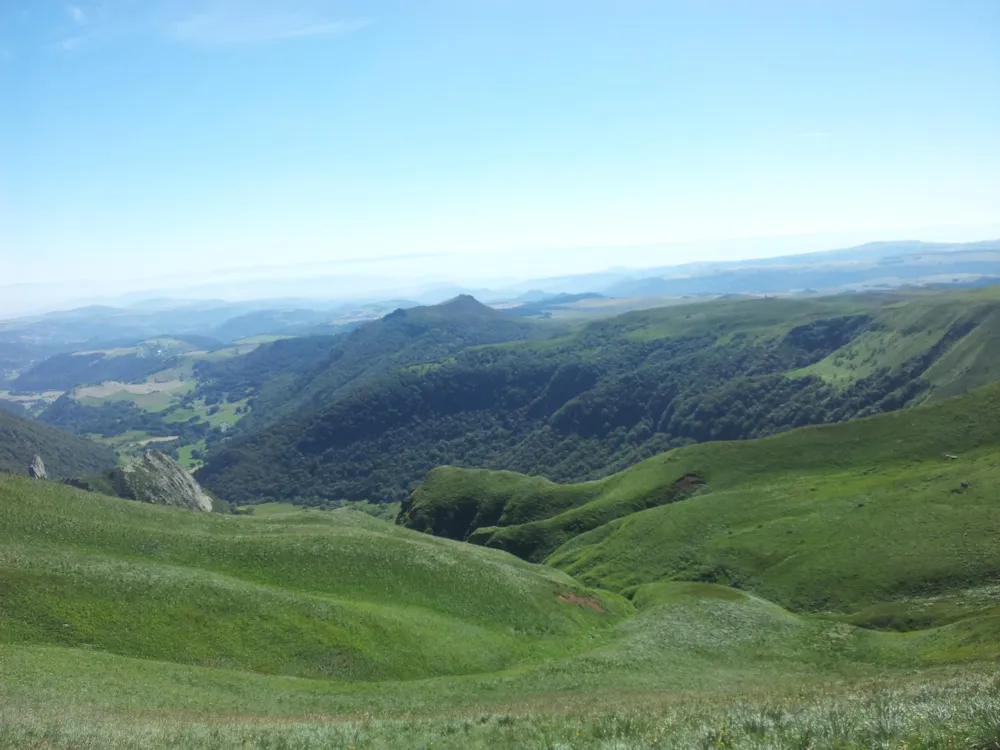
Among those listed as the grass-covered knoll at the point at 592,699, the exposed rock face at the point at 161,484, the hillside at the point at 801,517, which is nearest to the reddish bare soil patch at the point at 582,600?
the grass-covered knoll at the point at 592,699

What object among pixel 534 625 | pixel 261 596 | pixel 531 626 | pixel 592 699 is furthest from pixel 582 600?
pixel 261 596

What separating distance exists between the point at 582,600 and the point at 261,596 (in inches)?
1331

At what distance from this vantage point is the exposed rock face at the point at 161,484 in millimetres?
139375

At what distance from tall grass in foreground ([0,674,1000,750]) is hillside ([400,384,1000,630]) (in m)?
41.8

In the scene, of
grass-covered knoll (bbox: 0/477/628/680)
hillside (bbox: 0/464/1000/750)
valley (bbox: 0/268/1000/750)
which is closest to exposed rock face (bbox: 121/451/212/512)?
valley (bbox: 0/268/1000/750)

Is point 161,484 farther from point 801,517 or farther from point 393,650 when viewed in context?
point 801,517

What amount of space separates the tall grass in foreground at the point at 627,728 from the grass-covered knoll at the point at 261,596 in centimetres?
1695

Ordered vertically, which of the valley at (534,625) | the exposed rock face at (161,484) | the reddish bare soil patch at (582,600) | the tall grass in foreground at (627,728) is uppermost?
the tall grass in foreground at (627,728)

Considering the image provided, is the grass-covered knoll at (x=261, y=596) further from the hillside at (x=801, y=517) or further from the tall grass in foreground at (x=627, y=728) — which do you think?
the hillside at (x=801, y=517)

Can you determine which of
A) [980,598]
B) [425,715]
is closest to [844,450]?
[980,598]

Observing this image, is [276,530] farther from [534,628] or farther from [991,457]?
[991,457]

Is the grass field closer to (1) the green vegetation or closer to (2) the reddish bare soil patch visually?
(1) the green vegetation

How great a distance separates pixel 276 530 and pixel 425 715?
4723 cm

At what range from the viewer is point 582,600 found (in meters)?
65.3
